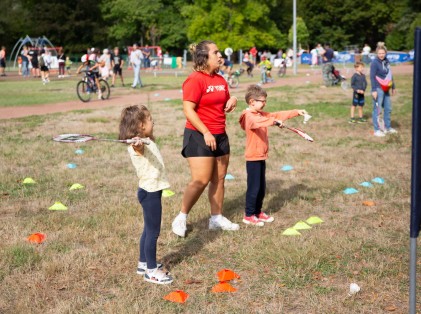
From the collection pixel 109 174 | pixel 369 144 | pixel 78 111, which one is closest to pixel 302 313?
pixel 109 174

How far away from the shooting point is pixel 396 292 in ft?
15.0

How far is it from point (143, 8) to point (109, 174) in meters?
67.2

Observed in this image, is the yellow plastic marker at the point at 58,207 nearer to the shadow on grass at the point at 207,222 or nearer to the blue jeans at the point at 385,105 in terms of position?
the shadow on grass at the point at 207,222

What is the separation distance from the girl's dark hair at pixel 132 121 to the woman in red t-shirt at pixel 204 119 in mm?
1002

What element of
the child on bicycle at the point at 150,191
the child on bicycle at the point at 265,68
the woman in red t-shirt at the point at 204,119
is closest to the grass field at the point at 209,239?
the child on bicycle at the point at 150,191

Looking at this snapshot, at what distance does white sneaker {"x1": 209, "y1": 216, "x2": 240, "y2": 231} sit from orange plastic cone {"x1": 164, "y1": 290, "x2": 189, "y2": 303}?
1.72 m

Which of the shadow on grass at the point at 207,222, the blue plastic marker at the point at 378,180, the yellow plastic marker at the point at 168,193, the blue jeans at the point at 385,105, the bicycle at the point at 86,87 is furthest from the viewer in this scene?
the bicycle at the point at 86,87

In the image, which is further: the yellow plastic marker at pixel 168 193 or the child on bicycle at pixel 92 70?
the child on bicycle at pixel 92 70

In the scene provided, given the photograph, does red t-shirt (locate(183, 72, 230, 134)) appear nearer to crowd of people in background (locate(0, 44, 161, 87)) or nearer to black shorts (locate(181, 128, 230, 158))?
black shorts (locate(181, 128, 230, 158))

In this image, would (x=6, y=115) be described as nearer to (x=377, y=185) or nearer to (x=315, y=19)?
(x=377, y=185)

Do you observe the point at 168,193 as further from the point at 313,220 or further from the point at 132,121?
the point at 132,121

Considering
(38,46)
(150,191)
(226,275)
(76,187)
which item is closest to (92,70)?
(76,187)

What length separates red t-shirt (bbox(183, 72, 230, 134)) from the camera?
5.63 m

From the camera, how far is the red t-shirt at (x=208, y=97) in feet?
18.5
